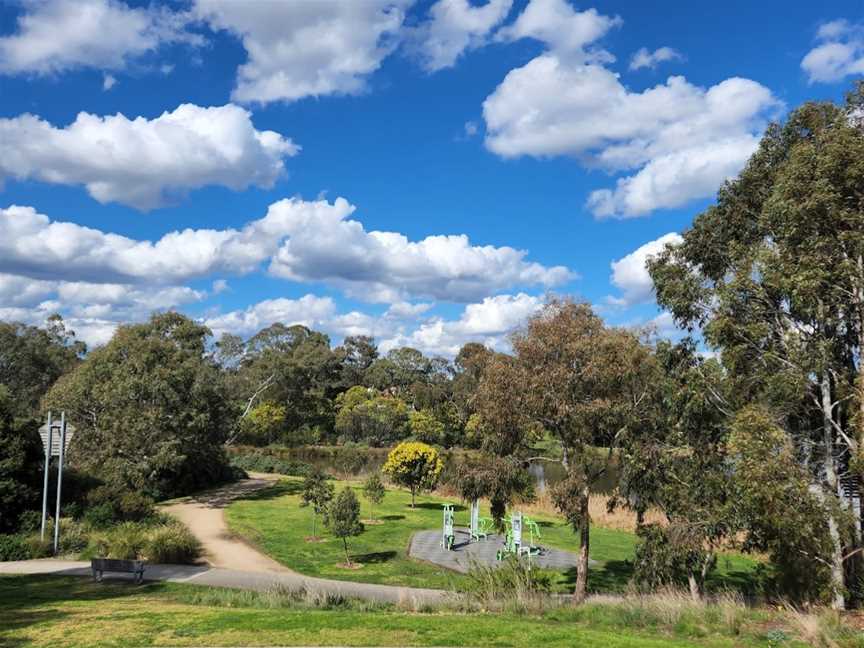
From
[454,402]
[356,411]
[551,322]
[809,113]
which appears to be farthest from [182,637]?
[454,402]

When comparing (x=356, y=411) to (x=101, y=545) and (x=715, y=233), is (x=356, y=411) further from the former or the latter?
(x=715, y=233)

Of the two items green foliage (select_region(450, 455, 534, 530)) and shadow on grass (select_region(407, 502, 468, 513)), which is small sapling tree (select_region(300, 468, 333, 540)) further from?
shadow on grass (select_region(407, 502, 468, 513))

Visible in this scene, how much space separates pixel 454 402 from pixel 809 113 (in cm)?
5397

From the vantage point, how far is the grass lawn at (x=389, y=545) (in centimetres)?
1609

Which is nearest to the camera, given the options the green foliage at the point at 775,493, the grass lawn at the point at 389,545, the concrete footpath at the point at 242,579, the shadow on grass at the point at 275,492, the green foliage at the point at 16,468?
the green foliage at the point at 775,493

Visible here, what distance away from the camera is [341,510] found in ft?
55.6

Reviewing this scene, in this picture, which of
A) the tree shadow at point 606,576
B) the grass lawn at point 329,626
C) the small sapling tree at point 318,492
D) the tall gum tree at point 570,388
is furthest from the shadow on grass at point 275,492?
the tall gum tree at point 570,388

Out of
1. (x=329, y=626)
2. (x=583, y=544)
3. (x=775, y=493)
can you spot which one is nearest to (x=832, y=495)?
(x=775, y=493)

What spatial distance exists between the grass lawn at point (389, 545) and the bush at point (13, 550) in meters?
5.87

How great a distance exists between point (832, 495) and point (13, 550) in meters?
19.1

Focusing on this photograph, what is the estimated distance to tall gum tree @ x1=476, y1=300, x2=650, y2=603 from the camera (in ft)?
40.3

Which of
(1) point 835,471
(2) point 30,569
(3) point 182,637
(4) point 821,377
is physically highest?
(4) point 821,377

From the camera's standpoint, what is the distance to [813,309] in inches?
453

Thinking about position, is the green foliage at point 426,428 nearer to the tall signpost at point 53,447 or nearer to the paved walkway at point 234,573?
the paved walkway at point 234,573
